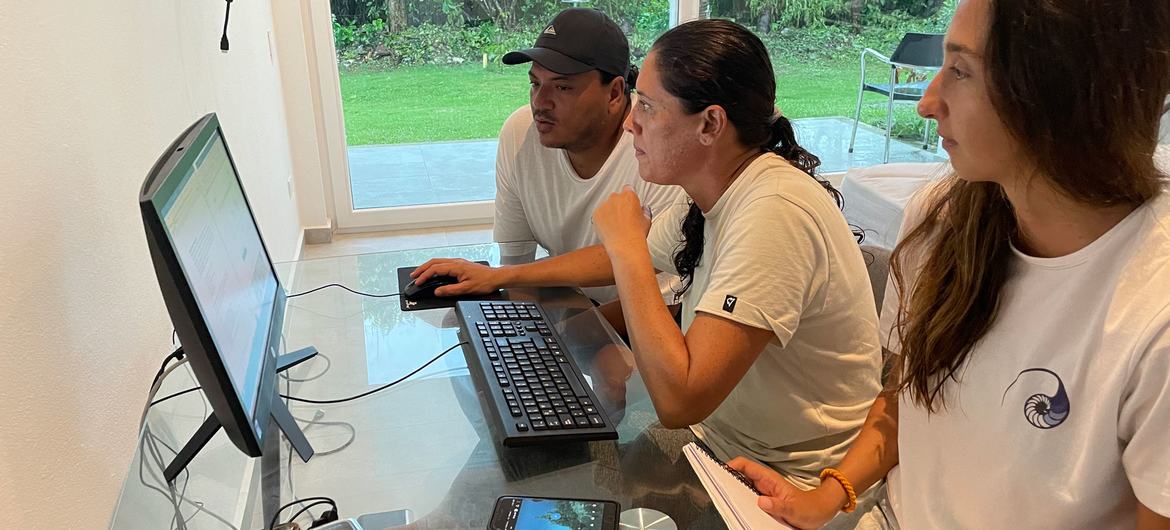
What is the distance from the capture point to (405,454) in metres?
1.16

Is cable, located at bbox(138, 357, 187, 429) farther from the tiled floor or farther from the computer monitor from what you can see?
the tiled floor

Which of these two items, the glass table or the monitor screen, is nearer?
the monitor screen

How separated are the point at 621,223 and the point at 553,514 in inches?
24.2

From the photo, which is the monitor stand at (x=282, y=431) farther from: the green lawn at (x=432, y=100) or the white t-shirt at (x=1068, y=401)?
the green lawn at (x=432, y=100)

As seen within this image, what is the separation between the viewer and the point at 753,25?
4316 mm

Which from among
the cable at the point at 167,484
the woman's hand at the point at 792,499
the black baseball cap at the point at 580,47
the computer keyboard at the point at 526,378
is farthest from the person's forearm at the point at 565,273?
the cable at the point at 167,484

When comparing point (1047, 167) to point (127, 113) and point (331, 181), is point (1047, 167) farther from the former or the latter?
point (331, 181)

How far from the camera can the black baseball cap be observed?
1860mm

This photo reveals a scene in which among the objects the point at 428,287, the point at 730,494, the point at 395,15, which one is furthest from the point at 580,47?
the point at 395,15

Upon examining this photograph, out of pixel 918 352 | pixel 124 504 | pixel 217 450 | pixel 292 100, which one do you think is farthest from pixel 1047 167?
pixel 292 100

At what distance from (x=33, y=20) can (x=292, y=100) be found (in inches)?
117

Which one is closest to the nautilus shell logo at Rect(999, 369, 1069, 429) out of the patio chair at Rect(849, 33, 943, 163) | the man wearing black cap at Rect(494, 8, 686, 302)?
the man wearing black cap at Rect(494, 8, 686, 302)

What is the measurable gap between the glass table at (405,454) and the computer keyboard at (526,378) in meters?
0.03

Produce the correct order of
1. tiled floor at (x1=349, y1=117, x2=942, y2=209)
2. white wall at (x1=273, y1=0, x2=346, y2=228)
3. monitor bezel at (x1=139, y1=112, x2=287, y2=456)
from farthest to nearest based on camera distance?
tiled floor at (x1=349, y1=117, x2=942, y2=209) < white wall at (x1=273, y1=0, x2=346, y2=228) < monitor bezel at (x1=139, y1=112, x2=287, y2=456)
